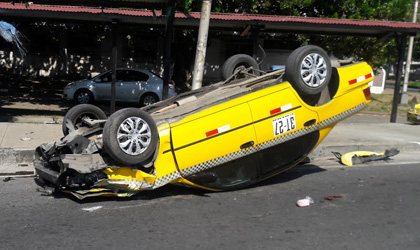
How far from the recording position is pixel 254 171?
5941 mm

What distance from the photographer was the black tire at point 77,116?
251 inches

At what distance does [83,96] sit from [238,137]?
11703mm

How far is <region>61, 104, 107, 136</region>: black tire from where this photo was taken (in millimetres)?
6383

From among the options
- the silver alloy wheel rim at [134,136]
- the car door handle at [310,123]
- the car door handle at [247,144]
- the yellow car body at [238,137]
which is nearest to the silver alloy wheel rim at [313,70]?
the yellow car body at [238,137]

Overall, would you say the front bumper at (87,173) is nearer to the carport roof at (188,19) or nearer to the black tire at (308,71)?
the black tire at (308,71)

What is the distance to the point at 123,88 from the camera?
53.2ft

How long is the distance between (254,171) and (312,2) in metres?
14.1

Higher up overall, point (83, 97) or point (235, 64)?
point (235, 64)

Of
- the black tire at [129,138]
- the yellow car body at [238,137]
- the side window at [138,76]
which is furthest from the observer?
the side window at [138,76]

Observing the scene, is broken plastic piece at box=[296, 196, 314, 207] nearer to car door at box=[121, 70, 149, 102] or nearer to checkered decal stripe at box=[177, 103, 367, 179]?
checkered decal stripe at box=[177, 103, 367, 179]

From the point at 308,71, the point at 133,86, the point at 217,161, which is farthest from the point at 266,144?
the point at 133,86

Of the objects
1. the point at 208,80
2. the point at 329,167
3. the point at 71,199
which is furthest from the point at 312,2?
the point at 71,199

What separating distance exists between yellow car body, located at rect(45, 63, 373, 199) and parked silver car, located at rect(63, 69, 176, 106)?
1040 cm

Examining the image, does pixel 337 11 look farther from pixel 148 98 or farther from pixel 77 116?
pixel 77 116
